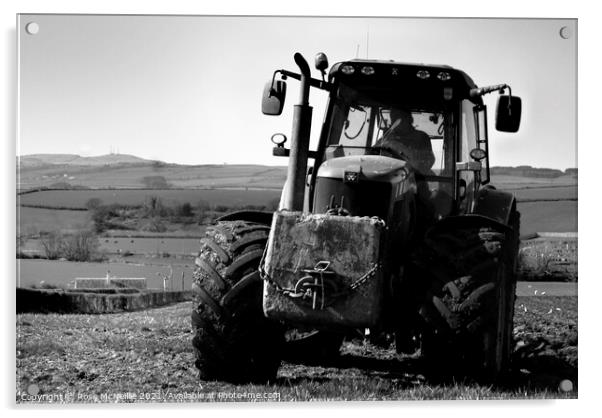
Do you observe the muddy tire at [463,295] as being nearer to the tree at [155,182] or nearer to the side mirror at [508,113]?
the side mirror at [508,113]

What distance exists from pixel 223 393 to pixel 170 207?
635 centimetres

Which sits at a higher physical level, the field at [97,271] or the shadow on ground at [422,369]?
the field at [97,271]

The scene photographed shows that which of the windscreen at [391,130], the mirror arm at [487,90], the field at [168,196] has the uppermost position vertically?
the mirror arm at [487,90]

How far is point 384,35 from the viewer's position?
26.5 feet

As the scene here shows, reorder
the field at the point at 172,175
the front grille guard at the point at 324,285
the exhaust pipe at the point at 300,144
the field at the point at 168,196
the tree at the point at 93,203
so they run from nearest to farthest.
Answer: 1. the front grille guard at the point at 324,285
2. the exhaust pipe at the point at 300,144
3. the field at the point at 172,175
4. the field at the point at 168,196
5. the tree at the point at 93,203

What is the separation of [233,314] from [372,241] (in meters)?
1.20

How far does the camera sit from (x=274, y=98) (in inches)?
317

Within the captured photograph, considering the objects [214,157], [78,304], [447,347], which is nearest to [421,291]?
[447,347]

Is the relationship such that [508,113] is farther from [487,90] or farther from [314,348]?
[314,348]

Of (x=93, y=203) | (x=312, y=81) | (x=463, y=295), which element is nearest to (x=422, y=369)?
(x=463, y=295)

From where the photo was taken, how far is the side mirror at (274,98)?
8.04 m

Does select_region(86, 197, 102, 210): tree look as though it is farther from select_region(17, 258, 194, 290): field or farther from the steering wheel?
the steering wheel

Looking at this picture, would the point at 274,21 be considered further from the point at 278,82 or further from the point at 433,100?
the point at 433,100

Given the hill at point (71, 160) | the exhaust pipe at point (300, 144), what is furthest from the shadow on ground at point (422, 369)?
the hill at point (71, 160)
